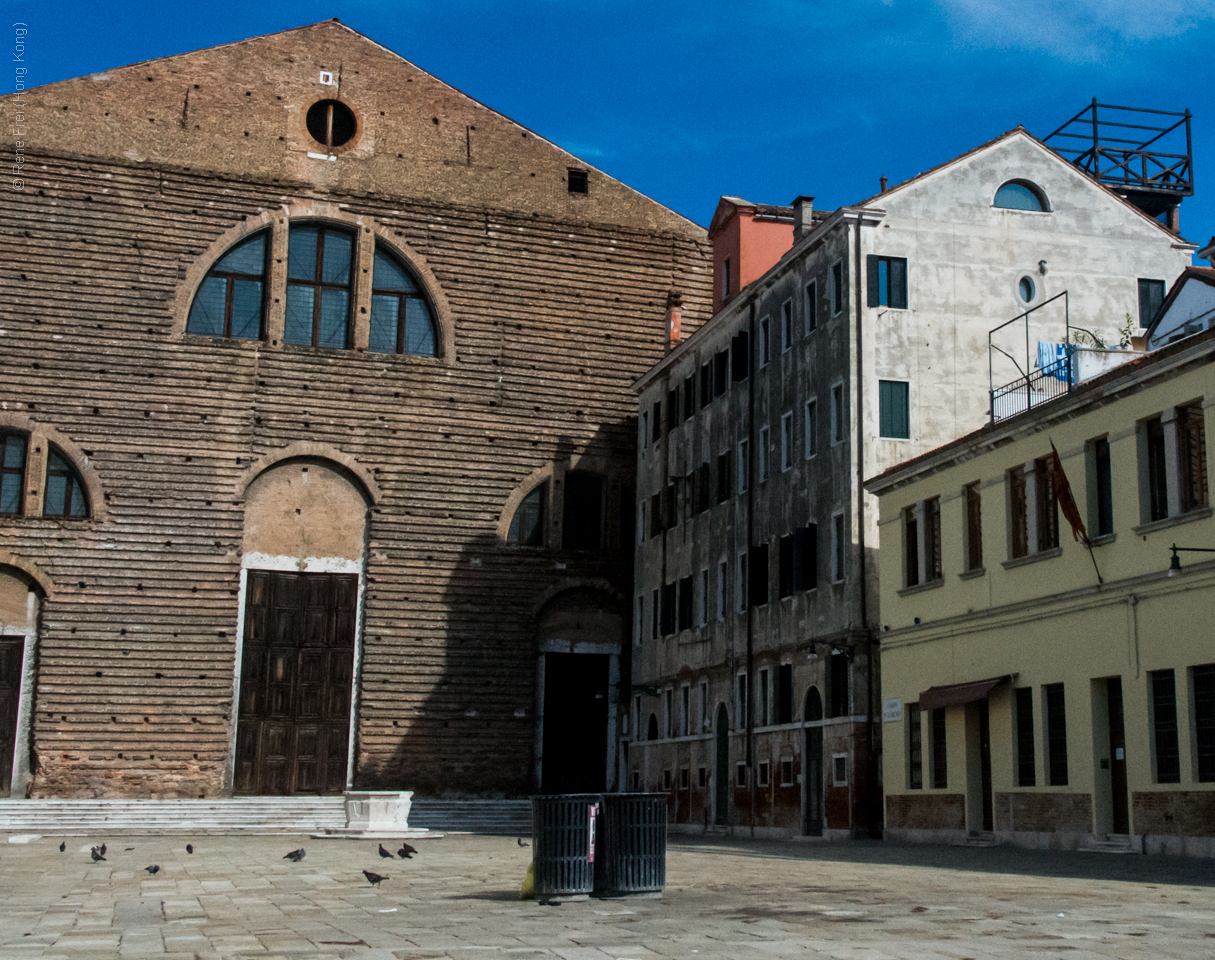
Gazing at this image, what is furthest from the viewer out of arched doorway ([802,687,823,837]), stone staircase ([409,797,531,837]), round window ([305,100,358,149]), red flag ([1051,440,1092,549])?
round window ([305,100,358,149])

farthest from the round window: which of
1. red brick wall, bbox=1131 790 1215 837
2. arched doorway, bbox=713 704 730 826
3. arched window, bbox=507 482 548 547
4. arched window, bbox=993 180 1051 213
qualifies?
red brick wall, bbox=1131 790 1215 837

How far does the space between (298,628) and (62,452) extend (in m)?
6.79

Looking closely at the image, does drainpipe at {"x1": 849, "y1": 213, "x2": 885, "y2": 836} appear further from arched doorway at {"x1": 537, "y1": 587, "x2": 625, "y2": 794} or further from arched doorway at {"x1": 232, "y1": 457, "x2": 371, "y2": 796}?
arched doorway at {"x1": 232, "y1": 457, "x2": 371, "y2": 796}

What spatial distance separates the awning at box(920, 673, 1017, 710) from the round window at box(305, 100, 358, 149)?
22.3m

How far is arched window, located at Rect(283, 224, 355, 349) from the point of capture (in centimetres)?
3756

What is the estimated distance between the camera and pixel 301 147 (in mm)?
38219

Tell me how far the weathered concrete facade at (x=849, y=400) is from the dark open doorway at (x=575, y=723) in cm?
595

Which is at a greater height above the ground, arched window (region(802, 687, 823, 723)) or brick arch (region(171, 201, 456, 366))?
brick arch (region(171, 201, 456, 366))

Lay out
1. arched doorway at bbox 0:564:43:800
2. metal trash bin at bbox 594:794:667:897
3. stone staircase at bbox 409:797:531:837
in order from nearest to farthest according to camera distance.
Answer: metal trash bin at bbox 594:794:667:897 < arched doorway at bbox 0:564:43:800 < stone staircase at bbox 409:797:531:837

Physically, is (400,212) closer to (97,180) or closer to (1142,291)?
(97,180)

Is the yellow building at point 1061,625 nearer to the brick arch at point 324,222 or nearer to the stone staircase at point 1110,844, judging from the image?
the stone staircase at point 1110,844

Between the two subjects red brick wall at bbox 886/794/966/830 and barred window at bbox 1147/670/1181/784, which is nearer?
barred window at bbox 1147/670/1181/784

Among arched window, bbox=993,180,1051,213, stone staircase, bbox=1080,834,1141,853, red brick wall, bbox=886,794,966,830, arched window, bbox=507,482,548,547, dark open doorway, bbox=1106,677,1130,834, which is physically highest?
arched window, bbox=993,180,1051,213

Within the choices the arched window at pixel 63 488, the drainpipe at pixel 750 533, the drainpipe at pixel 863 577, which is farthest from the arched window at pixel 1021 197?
the arched window at pixel 63 488
